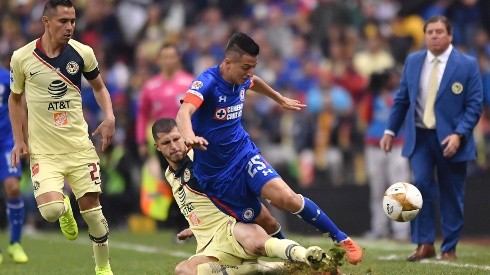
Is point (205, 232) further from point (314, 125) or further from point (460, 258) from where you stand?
point (314, 125)

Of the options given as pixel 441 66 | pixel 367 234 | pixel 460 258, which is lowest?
pixel 367 234

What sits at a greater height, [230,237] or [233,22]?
[233,22]

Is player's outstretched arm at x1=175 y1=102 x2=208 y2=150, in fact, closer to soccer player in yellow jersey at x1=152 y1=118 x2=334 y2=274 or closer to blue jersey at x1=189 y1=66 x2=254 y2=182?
blue jersey at x1=189 y1=66 x2=254 y2=182

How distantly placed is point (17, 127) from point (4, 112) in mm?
2755

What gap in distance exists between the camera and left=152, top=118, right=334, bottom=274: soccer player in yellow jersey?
8977 millimetres

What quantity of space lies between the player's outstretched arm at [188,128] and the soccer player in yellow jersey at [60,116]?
1.14 metres

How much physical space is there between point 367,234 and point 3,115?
23.4ft

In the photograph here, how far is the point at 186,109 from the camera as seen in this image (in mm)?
9383

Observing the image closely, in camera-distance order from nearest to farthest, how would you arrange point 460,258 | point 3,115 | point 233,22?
1. point 460,258
2. point 3,115
3. point 233,22

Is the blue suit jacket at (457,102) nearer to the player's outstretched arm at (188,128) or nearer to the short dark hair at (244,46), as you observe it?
the short dark hair at (244,46)

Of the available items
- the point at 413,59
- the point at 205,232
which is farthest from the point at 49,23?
the point at 413,59

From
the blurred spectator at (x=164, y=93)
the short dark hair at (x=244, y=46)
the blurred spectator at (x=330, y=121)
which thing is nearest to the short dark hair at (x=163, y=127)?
the short dark hair at (x=244, y=46)

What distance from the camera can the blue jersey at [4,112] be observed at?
42.7 ft

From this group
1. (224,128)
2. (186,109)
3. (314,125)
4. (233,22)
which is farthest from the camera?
(233,22)
